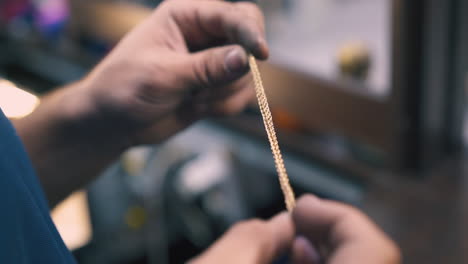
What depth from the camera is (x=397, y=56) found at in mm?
1174

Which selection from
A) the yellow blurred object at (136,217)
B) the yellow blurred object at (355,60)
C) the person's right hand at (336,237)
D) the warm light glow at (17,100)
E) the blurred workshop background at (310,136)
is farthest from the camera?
the warm light glow at (17,100)

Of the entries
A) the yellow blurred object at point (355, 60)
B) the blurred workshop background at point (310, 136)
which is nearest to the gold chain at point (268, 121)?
the blurred workshop background at point (310, 136)

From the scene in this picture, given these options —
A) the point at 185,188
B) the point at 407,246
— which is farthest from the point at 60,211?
the point at 407,246

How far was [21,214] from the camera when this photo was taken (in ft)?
1.75

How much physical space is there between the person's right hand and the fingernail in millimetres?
158

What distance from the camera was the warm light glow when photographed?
1.92 metres

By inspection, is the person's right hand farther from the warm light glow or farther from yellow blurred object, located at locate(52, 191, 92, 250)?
the warm light glow

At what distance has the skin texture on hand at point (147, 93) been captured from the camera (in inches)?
29.7

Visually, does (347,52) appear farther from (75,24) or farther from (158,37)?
(75,24)

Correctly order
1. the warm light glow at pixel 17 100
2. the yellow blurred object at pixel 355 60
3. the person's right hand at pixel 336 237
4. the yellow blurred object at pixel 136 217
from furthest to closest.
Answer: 1. the warm light glow at pixel 17 100
2. the yellow blurred object at pixel 136 217
3. the yellow blurred object at pixel 355 60
4. the person's right hand at pixel 336 237

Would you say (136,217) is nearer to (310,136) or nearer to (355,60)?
(310,136)

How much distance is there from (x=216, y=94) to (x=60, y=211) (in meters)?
1.17

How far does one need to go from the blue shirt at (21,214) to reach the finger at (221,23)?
10.0 inches

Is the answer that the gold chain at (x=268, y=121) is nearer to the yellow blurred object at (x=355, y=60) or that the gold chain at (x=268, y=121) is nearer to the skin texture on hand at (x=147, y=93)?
the skin texture on hand at (x=147, y=93)
